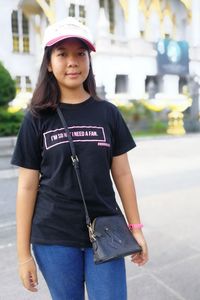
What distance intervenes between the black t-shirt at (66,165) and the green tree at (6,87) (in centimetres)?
538

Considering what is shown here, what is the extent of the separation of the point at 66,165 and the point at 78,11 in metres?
23.1

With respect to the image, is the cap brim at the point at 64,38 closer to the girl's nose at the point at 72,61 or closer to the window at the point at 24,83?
the girl's nose at the point at 72,61

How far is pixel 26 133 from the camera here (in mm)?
1534

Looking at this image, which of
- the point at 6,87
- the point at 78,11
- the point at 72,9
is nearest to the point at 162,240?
the point at 6,87

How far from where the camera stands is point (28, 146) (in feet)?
5.03

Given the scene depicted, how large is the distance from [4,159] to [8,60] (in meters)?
16.7

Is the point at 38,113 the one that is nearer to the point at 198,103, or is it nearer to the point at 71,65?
the point at 71,65

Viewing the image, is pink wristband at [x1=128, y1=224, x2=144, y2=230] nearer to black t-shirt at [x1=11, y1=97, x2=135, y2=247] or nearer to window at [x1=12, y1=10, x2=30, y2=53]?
black t-shirt at [x1=11, y1=97, x2=135, y2=247]

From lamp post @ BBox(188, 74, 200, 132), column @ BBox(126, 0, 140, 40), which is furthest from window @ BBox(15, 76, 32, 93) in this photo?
lamp post @ BBox(188, 74, 200, 132)

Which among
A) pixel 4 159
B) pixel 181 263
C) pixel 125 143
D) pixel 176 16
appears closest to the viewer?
pixel 125 143

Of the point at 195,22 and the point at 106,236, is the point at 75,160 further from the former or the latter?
the point at 195,22

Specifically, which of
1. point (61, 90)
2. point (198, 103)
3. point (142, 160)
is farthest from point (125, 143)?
point (198, 103)

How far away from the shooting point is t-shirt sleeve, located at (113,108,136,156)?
163 centimetres

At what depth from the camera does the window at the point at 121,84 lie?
2336 cm
